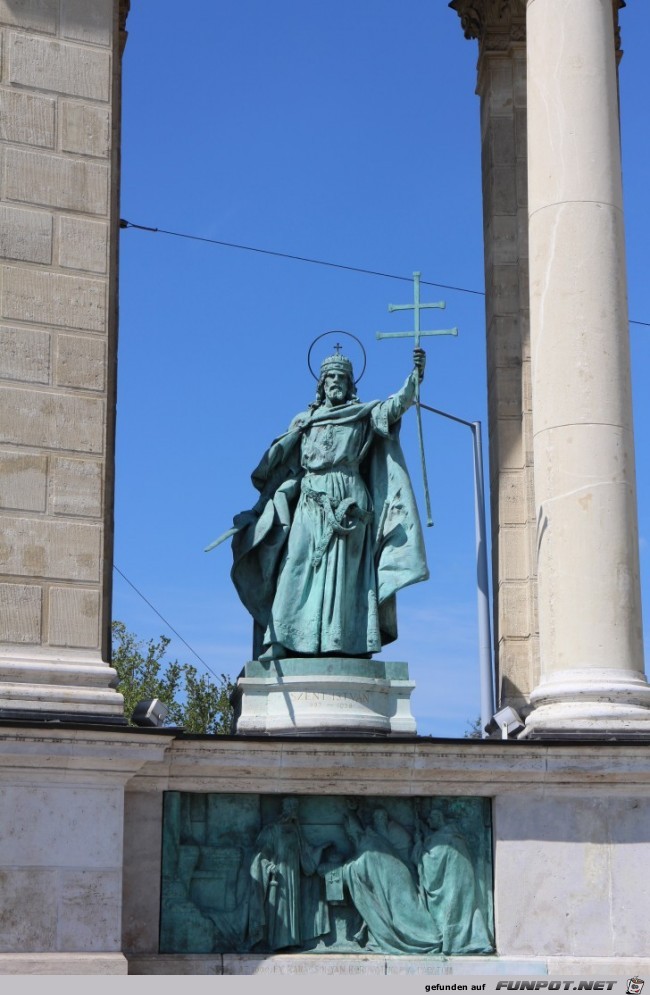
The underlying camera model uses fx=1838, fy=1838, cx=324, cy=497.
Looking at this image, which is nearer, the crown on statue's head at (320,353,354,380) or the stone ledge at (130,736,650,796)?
the stone ledge at (130,736,650,796)

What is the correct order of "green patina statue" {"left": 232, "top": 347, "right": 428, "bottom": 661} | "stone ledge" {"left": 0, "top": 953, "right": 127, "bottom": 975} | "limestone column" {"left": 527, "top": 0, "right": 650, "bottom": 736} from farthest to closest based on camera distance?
"green patina statue" {"left": 232, "top": 347, "right": 428, "bottom": 661} → "limestone column" {"left": 527, "top": 0, "right": 650, "bottom": 736} → "stone ledge" {"left": 0, "top": 953, "right": 127, "bottom": 975}

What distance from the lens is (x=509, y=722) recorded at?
23.3 meters

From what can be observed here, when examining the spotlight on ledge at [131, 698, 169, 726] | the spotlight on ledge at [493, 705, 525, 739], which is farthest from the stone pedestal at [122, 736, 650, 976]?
the spotlight on ledge at [493, 705, 525, 739]

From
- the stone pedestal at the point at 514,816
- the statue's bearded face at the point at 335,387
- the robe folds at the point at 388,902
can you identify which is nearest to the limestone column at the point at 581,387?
the stone pedestal at the point at 514,816

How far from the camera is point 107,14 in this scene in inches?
878

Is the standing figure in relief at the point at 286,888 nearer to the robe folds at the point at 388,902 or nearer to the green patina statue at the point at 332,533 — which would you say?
the robe folds at the point at 388,902

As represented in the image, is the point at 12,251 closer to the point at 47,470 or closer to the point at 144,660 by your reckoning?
the point at 47,470

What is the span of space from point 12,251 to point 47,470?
2590 millimetres

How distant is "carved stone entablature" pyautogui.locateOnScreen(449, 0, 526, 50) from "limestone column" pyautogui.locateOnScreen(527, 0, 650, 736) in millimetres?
4019

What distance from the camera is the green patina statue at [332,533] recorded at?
23.5 metres

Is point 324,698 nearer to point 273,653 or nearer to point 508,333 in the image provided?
point 273,653

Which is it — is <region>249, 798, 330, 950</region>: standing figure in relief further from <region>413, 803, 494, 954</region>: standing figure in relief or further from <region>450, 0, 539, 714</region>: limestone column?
<region>450, 0, 539, 714</region>: limestone column

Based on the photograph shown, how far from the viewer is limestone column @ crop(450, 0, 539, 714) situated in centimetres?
2638

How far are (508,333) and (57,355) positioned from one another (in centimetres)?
864
